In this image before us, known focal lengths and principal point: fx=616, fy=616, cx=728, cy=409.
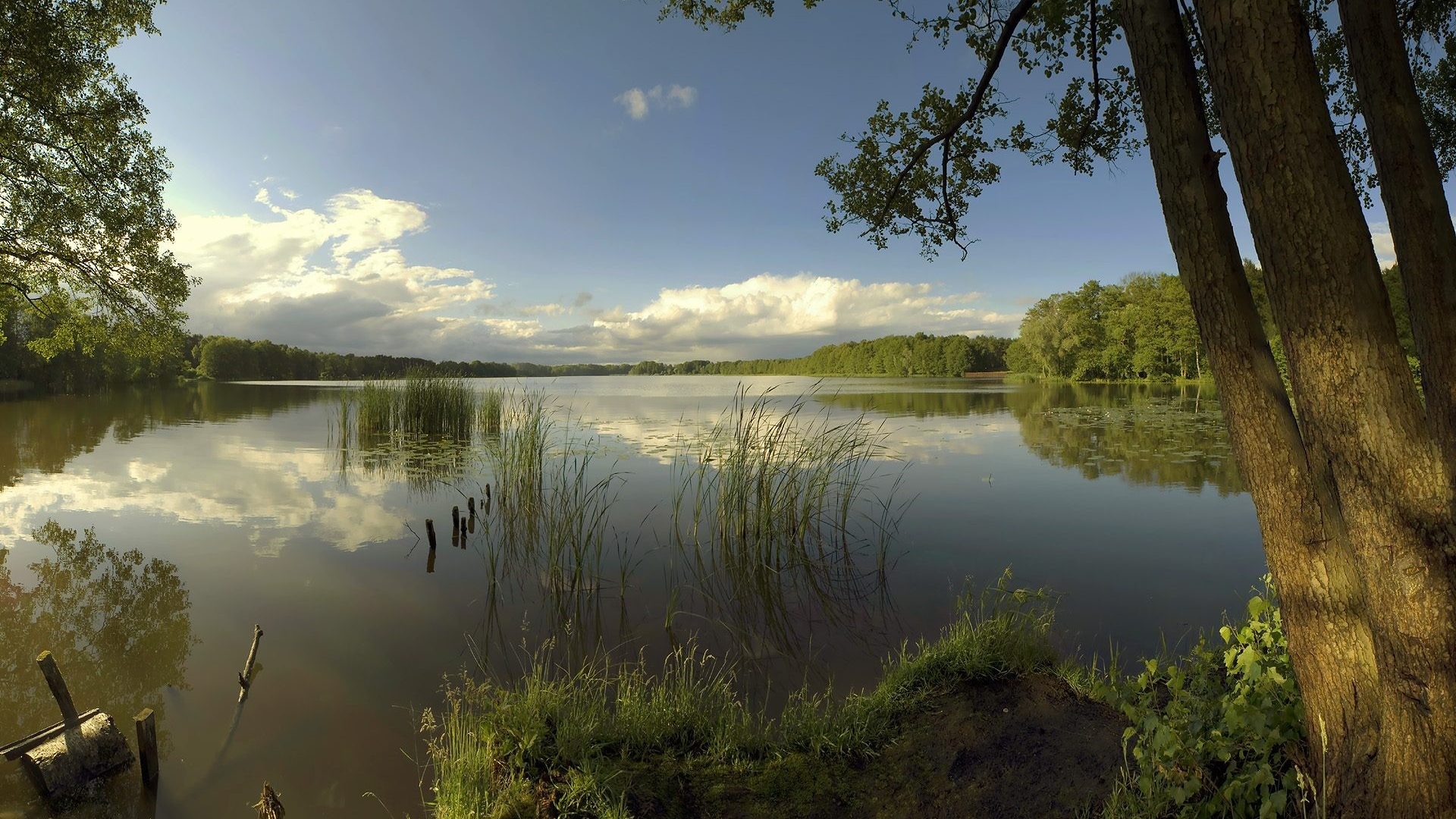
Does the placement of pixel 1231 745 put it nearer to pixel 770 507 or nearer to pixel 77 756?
pixel 770 507

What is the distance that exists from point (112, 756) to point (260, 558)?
401 cm

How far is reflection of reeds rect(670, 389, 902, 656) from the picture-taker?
5281 mm

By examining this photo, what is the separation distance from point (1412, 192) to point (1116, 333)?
5489 centimetres

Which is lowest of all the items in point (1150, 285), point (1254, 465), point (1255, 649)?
point (1255, 649)

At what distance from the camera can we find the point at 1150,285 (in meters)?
48.6

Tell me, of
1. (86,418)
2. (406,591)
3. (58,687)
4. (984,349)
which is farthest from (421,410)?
(984,349)

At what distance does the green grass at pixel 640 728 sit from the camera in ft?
8.61

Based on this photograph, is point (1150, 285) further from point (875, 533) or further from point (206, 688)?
point (206, 688)

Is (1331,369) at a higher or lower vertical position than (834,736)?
higher

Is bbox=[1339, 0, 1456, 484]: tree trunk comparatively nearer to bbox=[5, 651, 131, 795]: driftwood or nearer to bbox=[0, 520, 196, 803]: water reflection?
bbox=[5, 651, 131, 795]: driftwood

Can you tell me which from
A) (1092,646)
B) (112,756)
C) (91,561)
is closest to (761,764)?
(1092,646)

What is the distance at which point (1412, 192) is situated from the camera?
2.40m

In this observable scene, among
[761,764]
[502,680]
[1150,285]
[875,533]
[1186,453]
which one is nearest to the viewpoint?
[761,764]

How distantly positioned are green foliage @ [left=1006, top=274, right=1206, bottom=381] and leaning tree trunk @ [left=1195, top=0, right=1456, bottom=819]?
46739 mm
